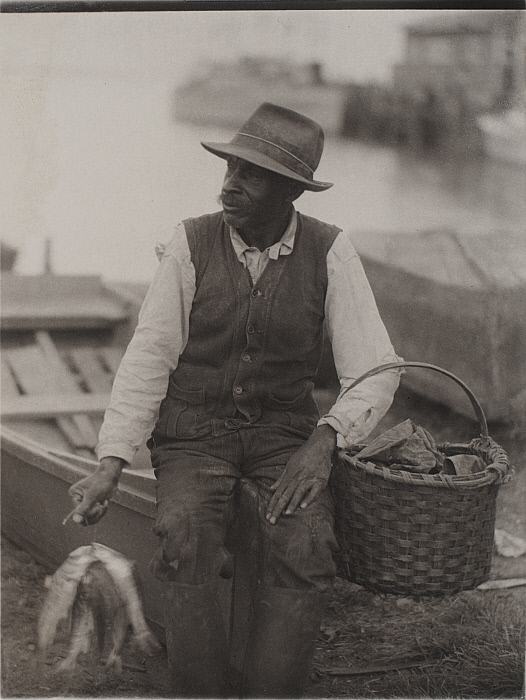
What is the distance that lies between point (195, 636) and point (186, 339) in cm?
99

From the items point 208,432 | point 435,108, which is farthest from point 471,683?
point 435,108

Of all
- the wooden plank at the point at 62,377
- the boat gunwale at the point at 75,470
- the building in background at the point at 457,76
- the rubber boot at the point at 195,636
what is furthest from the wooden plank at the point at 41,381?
the building in background at the point at 457,76

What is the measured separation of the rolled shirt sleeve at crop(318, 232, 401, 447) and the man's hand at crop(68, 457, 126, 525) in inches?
30.7

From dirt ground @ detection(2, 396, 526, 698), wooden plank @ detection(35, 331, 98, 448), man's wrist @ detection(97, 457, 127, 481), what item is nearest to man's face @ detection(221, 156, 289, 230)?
man's wrist @ detection(97, 457, 127, 481)

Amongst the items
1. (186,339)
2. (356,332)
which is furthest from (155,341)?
(356,332)

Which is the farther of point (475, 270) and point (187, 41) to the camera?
point (475, 270)

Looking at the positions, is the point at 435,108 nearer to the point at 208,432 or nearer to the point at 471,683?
the point at 208,432

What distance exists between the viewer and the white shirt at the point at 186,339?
2.58m

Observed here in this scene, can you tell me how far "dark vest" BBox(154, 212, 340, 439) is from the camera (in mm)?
2586

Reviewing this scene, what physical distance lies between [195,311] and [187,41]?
115 cm

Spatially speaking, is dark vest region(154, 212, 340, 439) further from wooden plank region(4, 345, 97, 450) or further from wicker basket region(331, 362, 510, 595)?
wooden plank region(4, 345, 97, 450)

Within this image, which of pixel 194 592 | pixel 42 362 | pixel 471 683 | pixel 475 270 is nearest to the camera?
pixel 194 592

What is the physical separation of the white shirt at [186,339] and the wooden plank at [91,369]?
1767mm

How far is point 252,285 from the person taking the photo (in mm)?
2596
